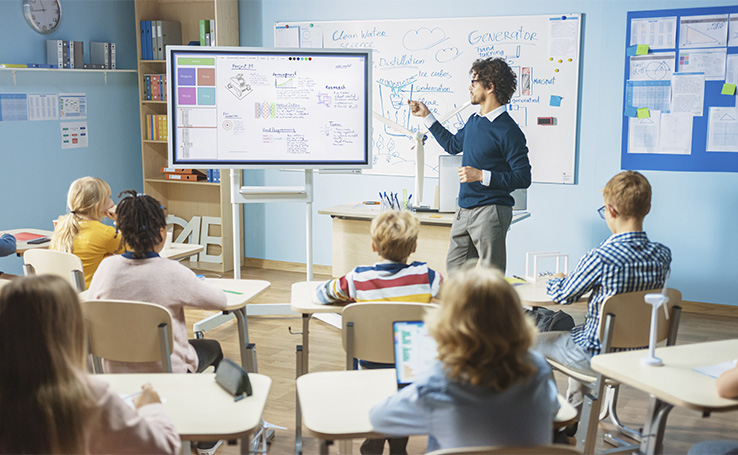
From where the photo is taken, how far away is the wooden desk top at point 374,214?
15.3ft

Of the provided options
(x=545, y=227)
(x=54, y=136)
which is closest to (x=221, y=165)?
(x=54, y=136)

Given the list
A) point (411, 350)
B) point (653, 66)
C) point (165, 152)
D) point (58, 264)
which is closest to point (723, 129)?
point (653, 66)

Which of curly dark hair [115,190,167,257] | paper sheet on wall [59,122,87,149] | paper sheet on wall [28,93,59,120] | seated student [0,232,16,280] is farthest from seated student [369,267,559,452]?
paper sheet on wall [59,122,87,149]

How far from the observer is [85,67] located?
19.0ft

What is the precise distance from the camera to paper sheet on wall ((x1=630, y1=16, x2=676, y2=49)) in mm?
4918

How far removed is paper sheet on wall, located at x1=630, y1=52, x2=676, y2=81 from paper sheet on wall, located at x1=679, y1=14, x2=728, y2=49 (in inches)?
4.8

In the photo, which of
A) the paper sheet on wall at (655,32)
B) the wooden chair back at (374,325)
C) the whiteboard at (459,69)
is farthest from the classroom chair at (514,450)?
the paper sheet on wall at (655,32)

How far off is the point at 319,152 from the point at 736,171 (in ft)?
9.44

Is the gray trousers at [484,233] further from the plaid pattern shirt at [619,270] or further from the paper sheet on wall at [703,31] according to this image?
the paper sheet on wall at [703,31]

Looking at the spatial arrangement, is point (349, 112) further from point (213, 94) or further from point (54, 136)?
point (54, 136)

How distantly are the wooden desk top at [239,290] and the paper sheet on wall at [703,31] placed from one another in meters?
3.51

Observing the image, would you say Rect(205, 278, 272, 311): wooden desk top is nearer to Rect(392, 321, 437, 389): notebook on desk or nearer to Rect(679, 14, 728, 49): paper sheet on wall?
Rect(392, 321, 437, 389): notebook on desk

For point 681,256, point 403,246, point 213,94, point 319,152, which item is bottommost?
point 681,256

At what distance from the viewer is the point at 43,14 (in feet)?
18.0
